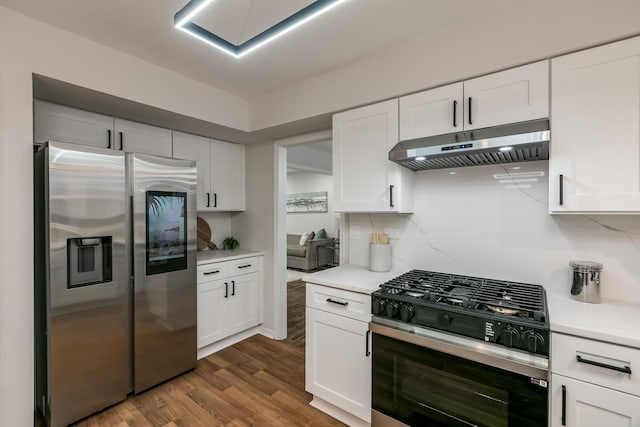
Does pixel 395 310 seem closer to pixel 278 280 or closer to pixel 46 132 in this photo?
pixel 278 280

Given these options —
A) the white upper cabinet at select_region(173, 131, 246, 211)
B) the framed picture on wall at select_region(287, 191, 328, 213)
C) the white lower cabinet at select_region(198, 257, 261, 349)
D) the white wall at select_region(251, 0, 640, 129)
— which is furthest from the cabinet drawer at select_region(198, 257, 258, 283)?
the framed picture on wall at select_region(287, 191, 328, 213)

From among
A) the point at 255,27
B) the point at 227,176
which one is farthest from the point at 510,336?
the point at 227,176

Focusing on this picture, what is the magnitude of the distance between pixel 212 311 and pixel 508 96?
117 inches

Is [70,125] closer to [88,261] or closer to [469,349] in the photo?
[88,261]

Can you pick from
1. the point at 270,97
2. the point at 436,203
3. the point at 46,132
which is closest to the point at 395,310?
the point at 436,203

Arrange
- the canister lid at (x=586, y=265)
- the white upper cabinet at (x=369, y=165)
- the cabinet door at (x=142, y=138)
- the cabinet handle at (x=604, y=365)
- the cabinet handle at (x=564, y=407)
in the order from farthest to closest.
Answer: the cabinet door at (x=142, y=138)
the white upper cabinet at (x=369, y=165)
the canister lid at (x=586, y=265)
the cabinet handle at (x=564, y=407)
the cabinet handle at (x=604, y=365)

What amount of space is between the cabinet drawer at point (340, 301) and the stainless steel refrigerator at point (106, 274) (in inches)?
45.5

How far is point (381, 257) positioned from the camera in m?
2.33

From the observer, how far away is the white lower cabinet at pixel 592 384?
3.82 ft

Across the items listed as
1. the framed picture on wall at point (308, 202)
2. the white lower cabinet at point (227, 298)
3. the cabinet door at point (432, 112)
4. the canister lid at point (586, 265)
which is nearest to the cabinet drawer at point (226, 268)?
the white lower cabinet at point (227, 298)

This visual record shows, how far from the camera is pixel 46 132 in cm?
217

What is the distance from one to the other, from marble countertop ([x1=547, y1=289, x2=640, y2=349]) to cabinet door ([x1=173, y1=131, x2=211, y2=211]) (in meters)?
3.05

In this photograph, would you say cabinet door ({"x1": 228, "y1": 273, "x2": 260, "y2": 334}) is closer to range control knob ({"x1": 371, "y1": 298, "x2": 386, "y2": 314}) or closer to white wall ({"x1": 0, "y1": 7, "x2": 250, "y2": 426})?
white wall ({"x1": 0, "y1": 7, "x2": 250, "y2": 426})

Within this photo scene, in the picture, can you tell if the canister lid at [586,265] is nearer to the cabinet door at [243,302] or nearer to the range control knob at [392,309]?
the range control knob at [392,309]
